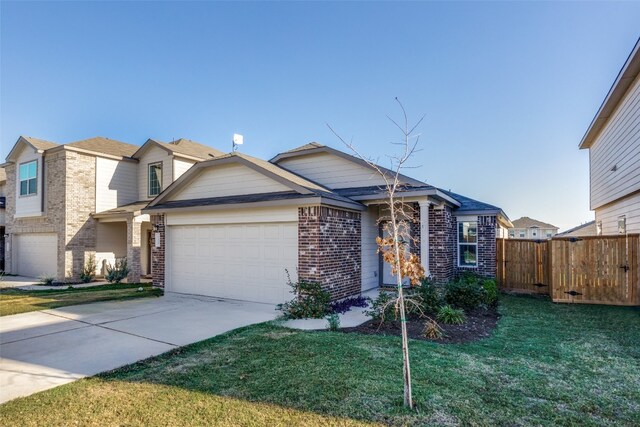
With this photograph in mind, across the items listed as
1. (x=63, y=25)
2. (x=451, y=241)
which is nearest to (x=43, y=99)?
(x=63, y=25)

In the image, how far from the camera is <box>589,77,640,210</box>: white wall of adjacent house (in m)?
9.62

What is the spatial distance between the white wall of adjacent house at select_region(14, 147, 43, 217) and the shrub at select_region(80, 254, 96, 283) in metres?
3.35

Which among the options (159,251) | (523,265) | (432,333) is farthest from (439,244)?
(159,251)

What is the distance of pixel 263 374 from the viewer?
4430 mm

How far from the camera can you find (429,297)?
7.84 metres

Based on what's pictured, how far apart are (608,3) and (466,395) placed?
1073cm

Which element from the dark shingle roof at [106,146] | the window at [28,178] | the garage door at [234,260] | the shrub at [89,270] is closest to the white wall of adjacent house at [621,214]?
the garage door at [234,260]

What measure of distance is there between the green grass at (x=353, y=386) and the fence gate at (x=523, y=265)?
5.93 metres

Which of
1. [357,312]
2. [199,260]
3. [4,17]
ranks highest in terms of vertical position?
[4,17]

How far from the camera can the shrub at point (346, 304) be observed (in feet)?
27.8

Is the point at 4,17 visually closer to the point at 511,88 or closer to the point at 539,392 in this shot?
the point at 539,392

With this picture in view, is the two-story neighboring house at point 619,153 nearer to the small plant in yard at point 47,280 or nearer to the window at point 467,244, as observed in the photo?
the window at point 467,244

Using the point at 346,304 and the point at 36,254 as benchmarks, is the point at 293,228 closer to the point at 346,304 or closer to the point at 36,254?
the point at 346,304

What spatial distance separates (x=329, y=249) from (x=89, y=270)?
12277 millimetres
